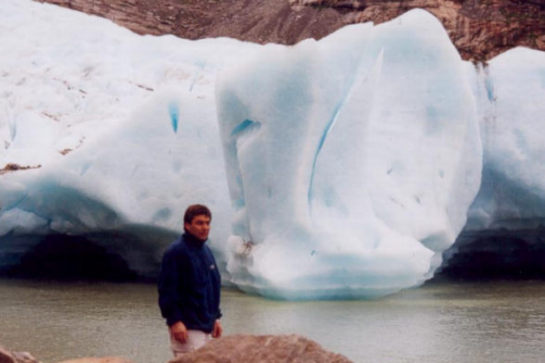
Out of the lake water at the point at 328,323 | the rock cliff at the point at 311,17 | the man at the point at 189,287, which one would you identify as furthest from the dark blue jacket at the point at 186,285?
the rock cliff at the point at 311,17

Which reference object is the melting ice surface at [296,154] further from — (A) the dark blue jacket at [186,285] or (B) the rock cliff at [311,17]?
(B) the rock cliff at [311,17]

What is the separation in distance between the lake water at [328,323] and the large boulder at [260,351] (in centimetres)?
136

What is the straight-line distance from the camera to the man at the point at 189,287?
2.55m

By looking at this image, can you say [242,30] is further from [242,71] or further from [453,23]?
[242,71]

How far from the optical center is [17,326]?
4.72 m

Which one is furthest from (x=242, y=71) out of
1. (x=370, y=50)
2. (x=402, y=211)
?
(x=402, y=211)

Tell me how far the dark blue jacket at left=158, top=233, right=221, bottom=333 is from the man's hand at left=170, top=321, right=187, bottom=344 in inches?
0.5

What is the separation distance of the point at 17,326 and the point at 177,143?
8.06 ft

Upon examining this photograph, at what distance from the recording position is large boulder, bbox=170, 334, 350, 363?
7.93 feet

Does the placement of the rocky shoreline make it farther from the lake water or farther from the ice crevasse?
the ice crevasse

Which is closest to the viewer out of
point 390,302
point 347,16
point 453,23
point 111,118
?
point 390,302

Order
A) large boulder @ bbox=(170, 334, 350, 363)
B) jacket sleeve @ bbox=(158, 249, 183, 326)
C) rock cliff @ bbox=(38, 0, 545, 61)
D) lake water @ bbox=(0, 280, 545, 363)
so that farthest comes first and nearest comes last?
rock cliff @ bbox=(38, 0, 545, 61), lake water @ bbox=(0, 280, 545, 363), jacket sleeve @ bbox=(158, 249, 183, 326), large boulder @ bbox=(170, 334, 350, 363)

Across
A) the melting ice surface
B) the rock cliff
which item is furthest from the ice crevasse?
the rock cliff

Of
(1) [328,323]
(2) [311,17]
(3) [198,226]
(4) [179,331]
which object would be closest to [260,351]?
(4) [179,331]
